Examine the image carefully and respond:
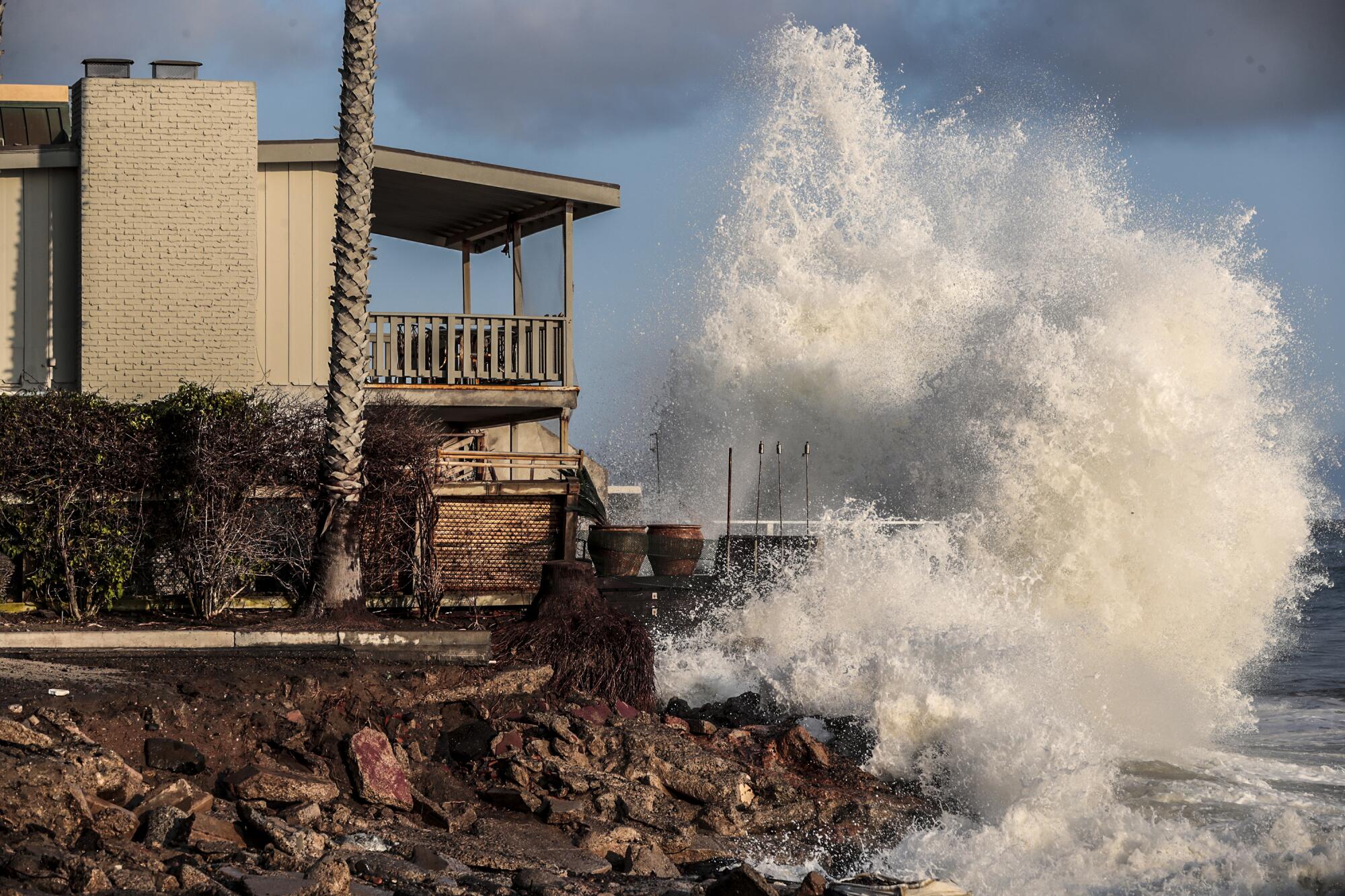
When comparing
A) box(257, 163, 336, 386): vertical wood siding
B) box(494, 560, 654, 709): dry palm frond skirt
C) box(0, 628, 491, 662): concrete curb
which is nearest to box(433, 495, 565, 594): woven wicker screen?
box(494, 560, 654, 709): dry palm frond skirt

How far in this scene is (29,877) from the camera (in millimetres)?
5465

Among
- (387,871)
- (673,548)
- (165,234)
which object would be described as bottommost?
(387,871)

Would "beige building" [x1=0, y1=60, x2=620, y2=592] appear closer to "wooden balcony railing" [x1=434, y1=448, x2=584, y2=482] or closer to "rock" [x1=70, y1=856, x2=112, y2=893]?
"wooden balcony railing" [x1=434, y1=448, x2=584, y2=482]

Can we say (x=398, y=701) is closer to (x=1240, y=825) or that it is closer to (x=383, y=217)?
(x=1240, y=825)

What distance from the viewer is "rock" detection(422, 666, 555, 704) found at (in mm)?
9977

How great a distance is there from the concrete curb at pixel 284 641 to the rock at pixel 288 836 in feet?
12.6

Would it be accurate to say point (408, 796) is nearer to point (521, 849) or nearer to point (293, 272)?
point (521, 849)

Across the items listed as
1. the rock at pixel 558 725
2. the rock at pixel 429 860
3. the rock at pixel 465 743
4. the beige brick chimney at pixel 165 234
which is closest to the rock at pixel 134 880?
the rock at pixel 429 860

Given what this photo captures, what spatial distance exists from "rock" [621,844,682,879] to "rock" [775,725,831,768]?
9.52 feet

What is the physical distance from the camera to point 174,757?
7.75 meters

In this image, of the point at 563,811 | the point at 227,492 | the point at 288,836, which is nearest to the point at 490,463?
the point at 227,492

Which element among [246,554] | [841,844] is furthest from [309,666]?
[841,844]

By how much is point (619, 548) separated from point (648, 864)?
7783mm

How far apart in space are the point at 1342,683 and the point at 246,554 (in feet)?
54.7
